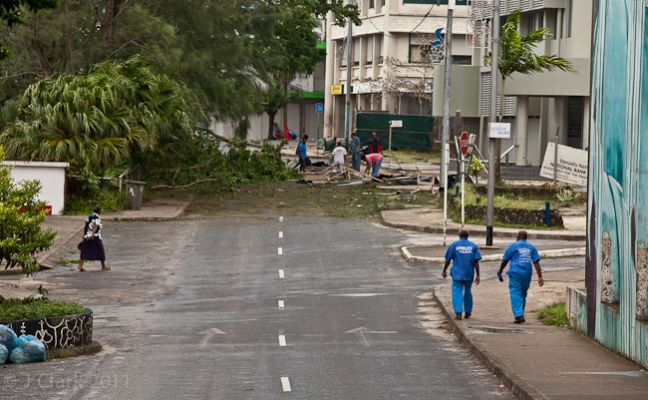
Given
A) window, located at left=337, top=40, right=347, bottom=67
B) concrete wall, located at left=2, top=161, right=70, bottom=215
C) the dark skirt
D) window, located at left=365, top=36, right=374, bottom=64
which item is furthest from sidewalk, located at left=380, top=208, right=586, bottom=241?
window, located at left=337, top=40, right=347, bottom=67

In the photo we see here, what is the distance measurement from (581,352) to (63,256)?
17.8 m

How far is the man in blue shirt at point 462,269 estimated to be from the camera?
23.7 meters

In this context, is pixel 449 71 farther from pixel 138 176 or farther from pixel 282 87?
pixel 282 87

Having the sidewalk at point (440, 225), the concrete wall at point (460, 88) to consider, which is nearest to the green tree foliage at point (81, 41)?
the concrete wall at point (460, 88)

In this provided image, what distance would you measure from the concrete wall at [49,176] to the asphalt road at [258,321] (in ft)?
9.04

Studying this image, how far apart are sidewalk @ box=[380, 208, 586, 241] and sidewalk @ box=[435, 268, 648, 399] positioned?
976 centimetres

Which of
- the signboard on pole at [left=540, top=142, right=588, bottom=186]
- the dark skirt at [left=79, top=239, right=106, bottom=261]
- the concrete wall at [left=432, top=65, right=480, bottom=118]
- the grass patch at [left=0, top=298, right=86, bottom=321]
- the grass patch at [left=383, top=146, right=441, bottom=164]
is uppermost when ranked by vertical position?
the concrete wall at [left=432, top=65, right=480, bottom=118]

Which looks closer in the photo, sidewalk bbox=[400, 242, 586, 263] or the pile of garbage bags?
the pile of garbage bags

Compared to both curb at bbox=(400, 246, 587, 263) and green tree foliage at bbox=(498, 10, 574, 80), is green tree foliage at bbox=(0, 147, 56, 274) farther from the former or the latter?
green tree foliage at bbox=(498, 10, 574, 80)

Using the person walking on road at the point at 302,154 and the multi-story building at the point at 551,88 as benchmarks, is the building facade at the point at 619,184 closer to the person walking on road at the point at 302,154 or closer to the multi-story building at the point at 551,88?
the multi-story building at the point at 551,88

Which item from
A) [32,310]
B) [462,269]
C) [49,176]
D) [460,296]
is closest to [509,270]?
[462,269]

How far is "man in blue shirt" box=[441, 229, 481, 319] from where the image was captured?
23.7 metres

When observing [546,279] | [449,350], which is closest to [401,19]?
[546,279]

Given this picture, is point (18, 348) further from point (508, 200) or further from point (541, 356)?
point (508, 200)
